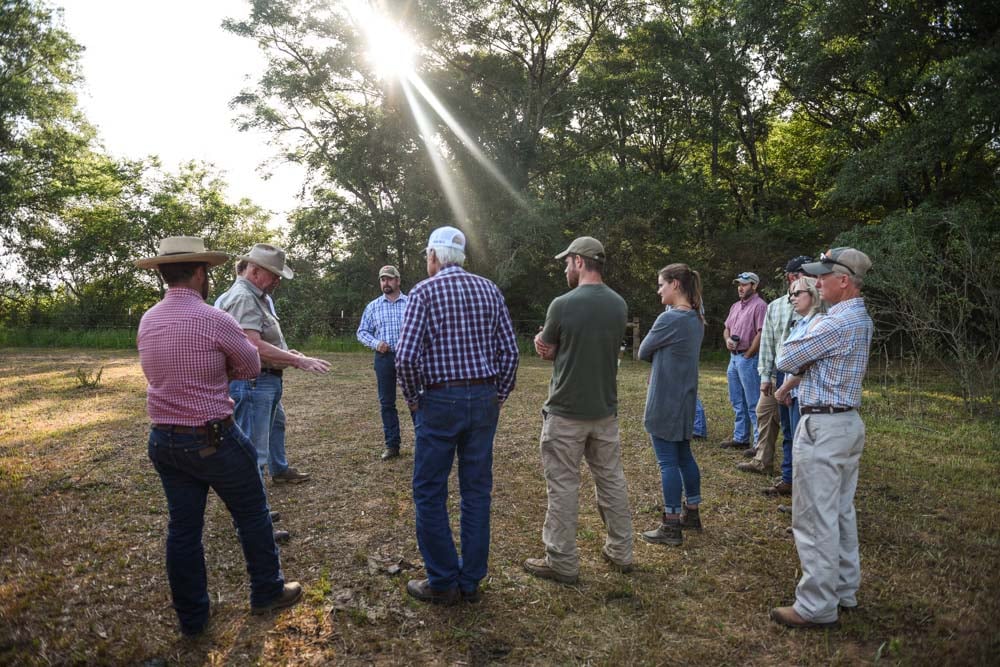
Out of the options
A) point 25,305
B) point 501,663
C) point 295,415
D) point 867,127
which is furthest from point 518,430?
point 25,305

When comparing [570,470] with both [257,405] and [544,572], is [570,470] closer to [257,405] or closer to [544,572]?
[544,572]

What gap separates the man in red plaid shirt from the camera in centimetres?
289

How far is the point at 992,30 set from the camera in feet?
48.5

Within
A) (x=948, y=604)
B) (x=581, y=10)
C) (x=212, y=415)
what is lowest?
(x=948, y=604)

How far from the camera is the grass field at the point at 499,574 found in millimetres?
3051

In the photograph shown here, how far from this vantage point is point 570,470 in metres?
3.71

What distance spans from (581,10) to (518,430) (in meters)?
21.6

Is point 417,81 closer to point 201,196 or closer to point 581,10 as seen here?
point 581,10

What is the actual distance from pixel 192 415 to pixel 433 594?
1653mm

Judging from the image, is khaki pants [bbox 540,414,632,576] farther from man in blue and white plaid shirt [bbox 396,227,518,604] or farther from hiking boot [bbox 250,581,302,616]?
hiking boot [bbox 250,581,302,616]

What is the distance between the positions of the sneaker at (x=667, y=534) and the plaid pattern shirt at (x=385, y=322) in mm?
3362

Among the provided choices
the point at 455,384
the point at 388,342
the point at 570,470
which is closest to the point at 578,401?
the point at 570,470

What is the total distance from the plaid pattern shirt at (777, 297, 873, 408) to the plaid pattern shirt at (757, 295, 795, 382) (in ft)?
8.18

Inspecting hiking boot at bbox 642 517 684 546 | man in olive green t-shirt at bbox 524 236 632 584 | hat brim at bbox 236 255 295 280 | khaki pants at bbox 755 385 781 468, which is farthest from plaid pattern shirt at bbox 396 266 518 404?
khaki pants at bbox 755 385 781 468
